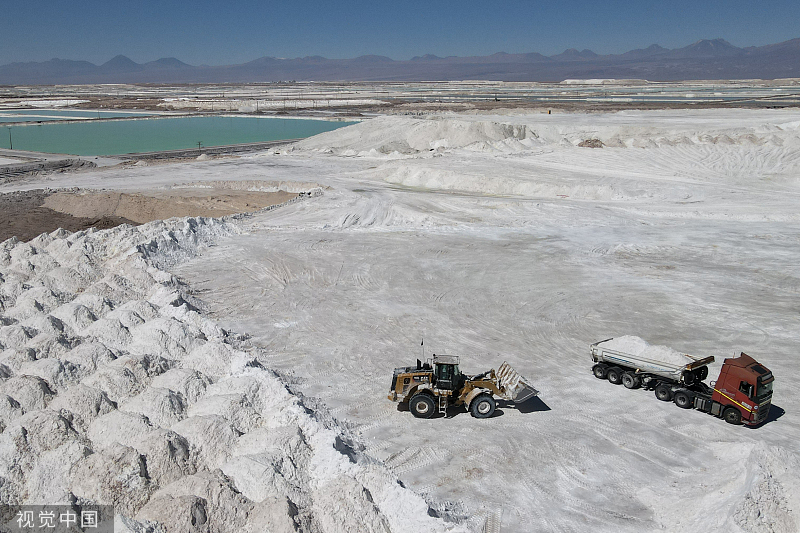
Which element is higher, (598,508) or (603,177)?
(603,177)

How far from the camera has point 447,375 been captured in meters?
10.8

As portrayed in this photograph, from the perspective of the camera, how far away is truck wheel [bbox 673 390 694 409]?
11.2 meters

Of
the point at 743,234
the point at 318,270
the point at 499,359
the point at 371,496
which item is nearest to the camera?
the point at 371,496

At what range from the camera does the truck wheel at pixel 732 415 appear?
1062 cm

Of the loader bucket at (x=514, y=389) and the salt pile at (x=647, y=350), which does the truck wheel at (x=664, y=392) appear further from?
the loader bucket at (x=514, y=389)

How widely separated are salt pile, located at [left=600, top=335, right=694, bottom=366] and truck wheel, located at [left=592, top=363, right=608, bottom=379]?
39 cm

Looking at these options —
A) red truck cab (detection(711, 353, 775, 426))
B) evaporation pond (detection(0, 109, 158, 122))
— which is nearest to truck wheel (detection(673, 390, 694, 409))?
red truck cab (detection(711, 353, 775, 426))

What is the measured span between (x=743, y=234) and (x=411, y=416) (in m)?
18.1

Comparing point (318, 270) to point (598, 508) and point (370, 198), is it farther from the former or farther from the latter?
point (598, 508)

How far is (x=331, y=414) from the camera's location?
1098 centimetres

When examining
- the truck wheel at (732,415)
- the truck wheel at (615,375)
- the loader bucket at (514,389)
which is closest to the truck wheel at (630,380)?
the truck wheel at (615,375)

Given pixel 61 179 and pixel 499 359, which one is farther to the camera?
pixel 61 179

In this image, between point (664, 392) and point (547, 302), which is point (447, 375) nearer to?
point (664, 392)

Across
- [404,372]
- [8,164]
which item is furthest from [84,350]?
[8,164]
